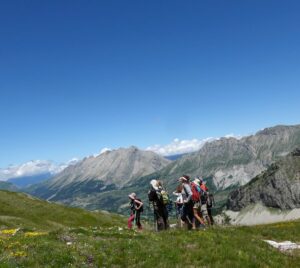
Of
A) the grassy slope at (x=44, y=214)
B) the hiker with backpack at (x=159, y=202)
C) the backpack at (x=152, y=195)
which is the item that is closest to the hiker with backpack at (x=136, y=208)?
the hiker with backpack at (x=159, y=202)

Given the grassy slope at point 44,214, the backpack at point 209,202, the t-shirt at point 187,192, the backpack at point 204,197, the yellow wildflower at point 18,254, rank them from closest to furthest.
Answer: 1. the yellow wildflower at point 18,254
2. the t-shirt at point 187,192
3. the backpack at point 204,197
4. the backpack at point 209,202
5. the grassy slope at point 44,214

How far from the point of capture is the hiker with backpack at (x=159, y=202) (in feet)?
102

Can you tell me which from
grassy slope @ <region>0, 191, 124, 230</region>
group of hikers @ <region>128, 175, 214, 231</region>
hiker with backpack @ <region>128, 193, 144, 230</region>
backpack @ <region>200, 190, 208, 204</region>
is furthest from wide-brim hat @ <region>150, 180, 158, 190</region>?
grassy slope @ <region>0, 191, 124, 230</region>

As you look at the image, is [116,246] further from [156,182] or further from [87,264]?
[156,182]

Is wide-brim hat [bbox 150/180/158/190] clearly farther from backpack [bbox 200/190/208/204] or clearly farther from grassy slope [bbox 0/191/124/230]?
Answer: grassy slope [bbox 0/191/124/230]

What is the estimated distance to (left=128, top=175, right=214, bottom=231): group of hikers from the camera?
28.7 m

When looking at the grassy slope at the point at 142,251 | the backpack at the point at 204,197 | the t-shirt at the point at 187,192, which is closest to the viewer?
the grassy slope at the point at 142,251

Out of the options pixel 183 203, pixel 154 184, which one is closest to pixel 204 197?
pixel 154 184

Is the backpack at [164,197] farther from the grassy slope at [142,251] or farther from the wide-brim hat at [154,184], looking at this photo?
the grassy slope at [142,251]

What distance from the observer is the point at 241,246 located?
23062 mm

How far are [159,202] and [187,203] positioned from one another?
3592mm

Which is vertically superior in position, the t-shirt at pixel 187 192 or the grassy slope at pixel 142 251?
the t-shirt at pixel 187 192

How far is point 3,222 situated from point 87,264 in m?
41.8

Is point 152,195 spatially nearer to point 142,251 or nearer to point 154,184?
point 154,184
